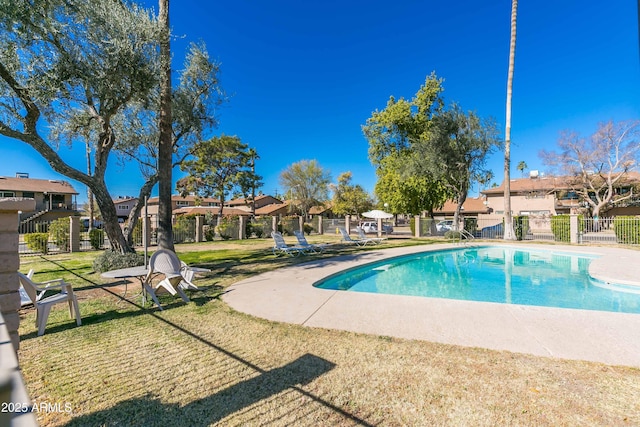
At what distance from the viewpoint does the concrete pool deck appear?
365 cm

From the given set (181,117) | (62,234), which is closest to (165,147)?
(181,117)

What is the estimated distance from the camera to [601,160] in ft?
94.7

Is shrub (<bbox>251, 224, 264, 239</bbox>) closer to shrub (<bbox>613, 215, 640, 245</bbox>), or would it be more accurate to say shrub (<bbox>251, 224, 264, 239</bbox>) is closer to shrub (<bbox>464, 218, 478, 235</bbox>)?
shrub (<bbox>464, 218, 478, 235</bbox>)

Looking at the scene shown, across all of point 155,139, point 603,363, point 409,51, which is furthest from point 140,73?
point 409,51

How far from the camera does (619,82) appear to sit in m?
19.5

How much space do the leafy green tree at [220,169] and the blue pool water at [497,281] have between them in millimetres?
23147

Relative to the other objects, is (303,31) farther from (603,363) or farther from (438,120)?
(603,363)

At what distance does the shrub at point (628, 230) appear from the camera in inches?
669

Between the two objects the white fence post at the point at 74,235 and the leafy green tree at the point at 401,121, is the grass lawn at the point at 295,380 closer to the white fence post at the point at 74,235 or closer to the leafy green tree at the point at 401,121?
the white fence post at the point at 74,235

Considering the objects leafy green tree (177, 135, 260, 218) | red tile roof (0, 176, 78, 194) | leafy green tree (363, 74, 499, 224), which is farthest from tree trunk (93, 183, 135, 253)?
red tile roof (0, 176, 78, 194)

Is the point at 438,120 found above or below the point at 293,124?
below

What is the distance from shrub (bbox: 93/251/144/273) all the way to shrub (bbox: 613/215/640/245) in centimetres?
2478

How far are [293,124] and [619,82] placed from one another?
27.1 metres

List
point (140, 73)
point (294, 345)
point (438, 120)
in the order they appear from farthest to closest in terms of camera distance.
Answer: point (438, 120) → point (140, 73) → point (294, 345)
